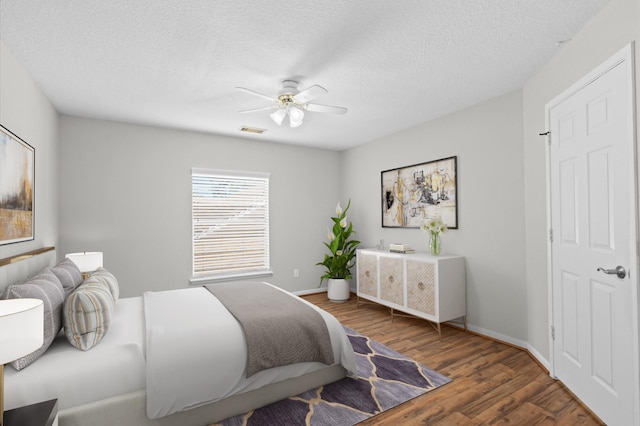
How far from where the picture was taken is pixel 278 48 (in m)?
2.29

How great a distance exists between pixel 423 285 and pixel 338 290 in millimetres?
1651

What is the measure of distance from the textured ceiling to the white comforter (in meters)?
1.95

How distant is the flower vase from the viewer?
3725 millimetres

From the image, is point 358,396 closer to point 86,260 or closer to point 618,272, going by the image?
point 618,272

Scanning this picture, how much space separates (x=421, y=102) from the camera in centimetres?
341

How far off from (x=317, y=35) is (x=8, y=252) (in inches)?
105

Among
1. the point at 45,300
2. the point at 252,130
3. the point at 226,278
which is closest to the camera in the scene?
the point at 45,300

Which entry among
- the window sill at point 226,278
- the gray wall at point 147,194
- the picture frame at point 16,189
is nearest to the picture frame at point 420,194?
the gray wall at point 147,194

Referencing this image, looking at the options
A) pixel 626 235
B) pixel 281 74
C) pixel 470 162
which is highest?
pixel 281 74

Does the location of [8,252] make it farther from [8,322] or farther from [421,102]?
[421,102]

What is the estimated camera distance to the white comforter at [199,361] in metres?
1.78

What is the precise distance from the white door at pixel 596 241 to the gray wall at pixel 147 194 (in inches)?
143

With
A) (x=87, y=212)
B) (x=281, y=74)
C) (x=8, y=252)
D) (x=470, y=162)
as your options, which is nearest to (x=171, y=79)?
(x=281, y=74)

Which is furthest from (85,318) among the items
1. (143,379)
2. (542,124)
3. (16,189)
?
(542,124)
